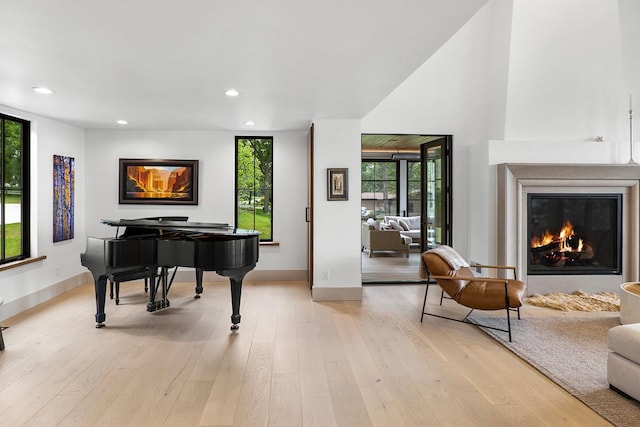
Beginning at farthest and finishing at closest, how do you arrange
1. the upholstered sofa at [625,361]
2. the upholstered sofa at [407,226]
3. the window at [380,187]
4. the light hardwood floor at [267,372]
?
the window at [380,187] → the upholstered sofa at [407,226] → the upholstered sofa at [625,361] → the light hardwood floor at [267,372]

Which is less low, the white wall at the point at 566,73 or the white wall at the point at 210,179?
the white wall at the point at 566,73

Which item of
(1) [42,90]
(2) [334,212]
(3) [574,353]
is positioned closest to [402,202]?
(2) [334,212]

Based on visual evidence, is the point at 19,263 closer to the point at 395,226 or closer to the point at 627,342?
the point at 627,342

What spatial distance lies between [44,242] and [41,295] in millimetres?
664

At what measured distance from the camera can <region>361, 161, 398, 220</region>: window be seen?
12.4 metres

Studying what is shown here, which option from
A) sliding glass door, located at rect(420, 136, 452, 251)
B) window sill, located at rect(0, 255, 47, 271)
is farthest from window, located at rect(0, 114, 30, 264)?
sliding glass door, located at rect(420, 136, 452, 251)

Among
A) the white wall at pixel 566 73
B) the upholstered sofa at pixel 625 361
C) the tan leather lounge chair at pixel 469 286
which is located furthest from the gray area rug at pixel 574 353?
the white wall at pixel 566 73

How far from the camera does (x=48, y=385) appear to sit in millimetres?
2977

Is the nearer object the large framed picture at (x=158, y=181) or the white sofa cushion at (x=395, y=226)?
the large framed picture at (x=158, y=181)

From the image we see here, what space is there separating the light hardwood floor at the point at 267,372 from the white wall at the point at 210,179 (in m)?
1.79

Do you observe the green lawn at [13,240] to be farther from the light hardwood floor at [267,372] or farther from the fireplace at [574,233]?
the fireplace at [574,233]

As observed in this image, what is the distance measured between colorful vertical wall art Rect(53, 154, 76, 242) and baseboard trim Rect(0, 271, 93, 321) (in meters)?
0.62

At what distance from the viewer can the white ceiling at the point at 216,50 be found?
2.24m

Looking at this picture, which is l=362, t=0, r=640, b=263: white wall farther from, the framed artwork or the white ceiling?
the white ceiling
